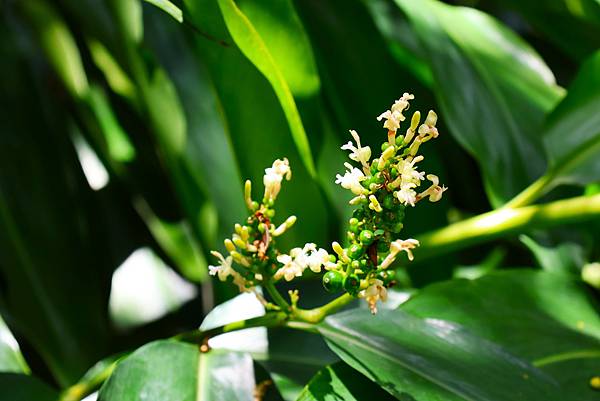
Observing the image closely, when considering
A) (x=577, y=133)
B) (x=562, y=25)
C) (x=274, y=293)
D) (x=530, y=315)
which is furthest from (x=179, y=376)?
(x=562, y=25)

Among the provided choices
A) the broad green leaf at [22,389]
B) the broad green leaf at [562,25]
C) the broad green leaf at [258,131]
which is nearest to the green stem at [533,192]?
the broad green leaf at [258,131]

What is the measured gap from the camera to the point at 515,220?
2.22ft

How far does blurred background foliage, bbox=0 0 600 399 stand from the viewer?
0.65 meters

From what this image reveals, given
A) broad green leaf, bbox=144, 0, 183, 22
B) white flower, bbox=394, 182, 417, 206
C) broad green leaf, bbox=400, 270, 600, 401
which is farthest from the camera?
broad green leaf, bbox=400, 270, 600, 401

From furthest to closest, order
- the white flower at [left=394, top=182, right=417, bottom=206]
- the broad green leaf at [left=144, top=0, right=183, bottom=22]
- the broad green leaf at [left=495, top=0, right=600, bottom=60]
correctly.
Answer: the broad green leaf at [left=495, top=0, right=600, bottom=60] → the broad green leaf at [left=144, top=0, right=183, bottom=22] → the white flower at [left=394, top=182, right=417, bottom=206]

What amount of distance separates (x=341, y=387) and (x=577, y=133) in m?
0.38

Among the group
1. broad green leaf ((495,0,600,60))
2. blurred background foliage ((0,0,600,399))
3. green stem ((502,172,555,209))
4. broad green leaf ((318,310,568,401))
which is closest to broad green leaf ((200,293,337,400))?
blurred background foliage ((0,0,600,399))

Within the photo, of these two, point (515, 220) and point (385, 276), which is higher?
point (385, 276)

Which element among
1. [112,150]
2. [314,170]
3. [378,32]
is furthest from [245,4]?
[112,150]

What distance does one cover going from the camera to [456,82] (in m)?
0.75

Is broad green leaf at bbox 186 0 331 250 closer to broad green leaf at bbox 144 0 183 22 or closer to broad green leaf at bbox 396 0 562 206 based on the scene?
broad green leaf at bbox 144 0 183 22

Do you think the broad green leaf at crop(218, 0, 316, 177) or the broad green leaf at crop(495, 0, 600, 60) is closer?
the broad green leaf at crop(218, 0, 316, 177)

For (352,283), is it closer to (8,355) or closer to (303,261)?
(303,261)

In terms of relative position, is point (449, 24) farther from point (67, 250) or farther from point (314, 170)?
point (67, 250)
